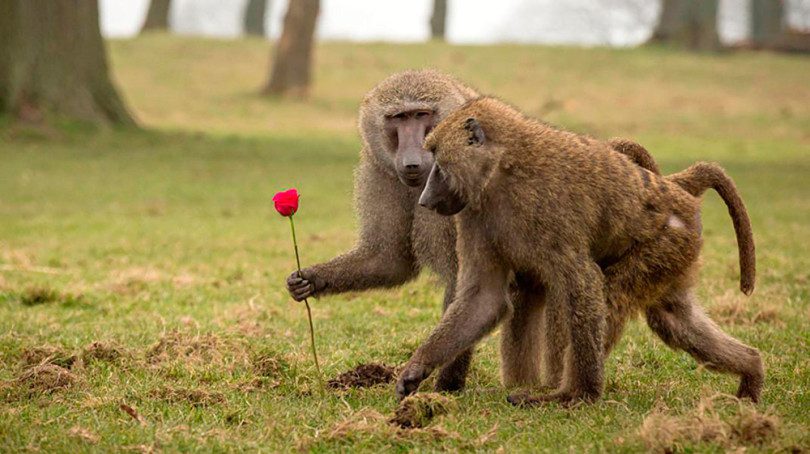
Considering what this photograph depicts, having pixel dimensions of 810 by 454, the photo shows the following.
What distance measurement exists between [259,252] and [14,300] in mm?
2615

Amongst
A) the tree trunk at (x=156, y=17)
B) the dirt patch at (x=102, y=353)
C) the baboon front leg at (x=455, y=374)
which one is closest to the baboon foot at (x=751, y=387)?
the baboon front leg at (x=455, y=374)

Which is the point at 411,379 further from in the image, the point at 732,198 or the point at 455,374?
the point at 732,198

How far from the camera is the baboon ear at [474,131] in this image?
14.6ft

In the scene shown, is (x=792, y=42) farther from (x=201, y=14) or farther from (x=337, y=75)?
(x=201, y=14)

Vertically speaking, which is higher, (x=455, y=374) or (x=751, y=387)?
(x=751, y=387)

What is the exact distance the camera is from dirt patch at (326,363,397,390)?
201 inches

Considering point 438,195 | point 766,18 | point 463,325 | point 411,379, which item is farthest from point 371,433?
point 766,18

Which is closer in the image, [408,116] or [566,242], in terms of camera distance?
[566,242]

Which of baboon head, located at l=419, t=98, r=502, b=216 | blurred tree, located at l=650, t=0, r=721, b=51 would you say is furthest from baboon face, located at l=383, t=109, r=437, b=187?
blurred tree, located at l=650, t=0, r=721, b=51

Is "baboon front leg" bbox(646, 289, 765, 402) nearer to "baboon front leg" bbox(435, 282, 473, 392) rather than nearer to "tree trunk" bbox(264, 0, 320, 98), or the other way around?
"baboon front leg" bbox(435, 282, 473, 392)

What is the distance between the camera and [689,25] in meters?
32.4

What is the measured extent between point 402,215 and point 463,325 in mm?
946

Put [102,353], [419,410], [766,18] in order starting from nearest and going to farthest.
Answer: [419,410] < [102,353] < [766,18]

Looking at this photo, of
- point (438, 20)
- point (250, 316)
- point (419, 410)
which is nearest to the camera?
point (419, 410)
